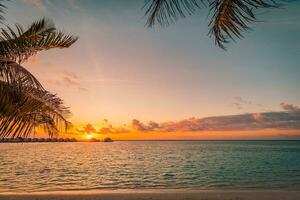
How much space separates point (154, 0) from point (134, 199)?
713 inches

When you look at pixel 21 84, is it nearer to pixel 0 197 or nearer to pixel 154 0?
pixel 154 0

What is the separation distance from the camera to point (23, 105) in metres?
6.57

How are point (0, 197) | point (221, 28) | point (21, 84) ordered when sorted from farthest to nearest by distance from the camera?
point (0, 197) → point (21, 84) → point (221, 28)

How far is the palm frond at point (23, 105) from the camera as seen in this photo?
6.50 metres

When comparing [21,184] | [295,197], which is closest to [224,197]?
[295,197]

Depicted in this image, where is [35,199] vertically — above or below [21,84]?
below

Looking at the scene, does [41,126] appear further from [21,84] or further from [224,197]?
[224,197]

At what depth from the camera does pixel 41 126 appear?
722 cm

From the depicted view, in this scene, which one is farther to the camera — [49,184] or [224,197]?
[49,184]

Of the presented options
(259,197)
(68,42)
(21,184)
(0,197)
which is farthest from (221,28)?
(21,184)

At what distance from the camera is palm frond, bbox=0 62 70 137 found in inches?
256

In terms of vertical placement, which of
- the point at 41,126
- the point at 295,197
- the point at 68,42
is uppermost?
the point at 68,42

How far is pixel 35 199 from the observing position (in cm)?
1883

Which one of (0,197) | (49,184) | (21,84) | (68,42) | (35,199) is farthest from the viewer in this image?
(49,184)
